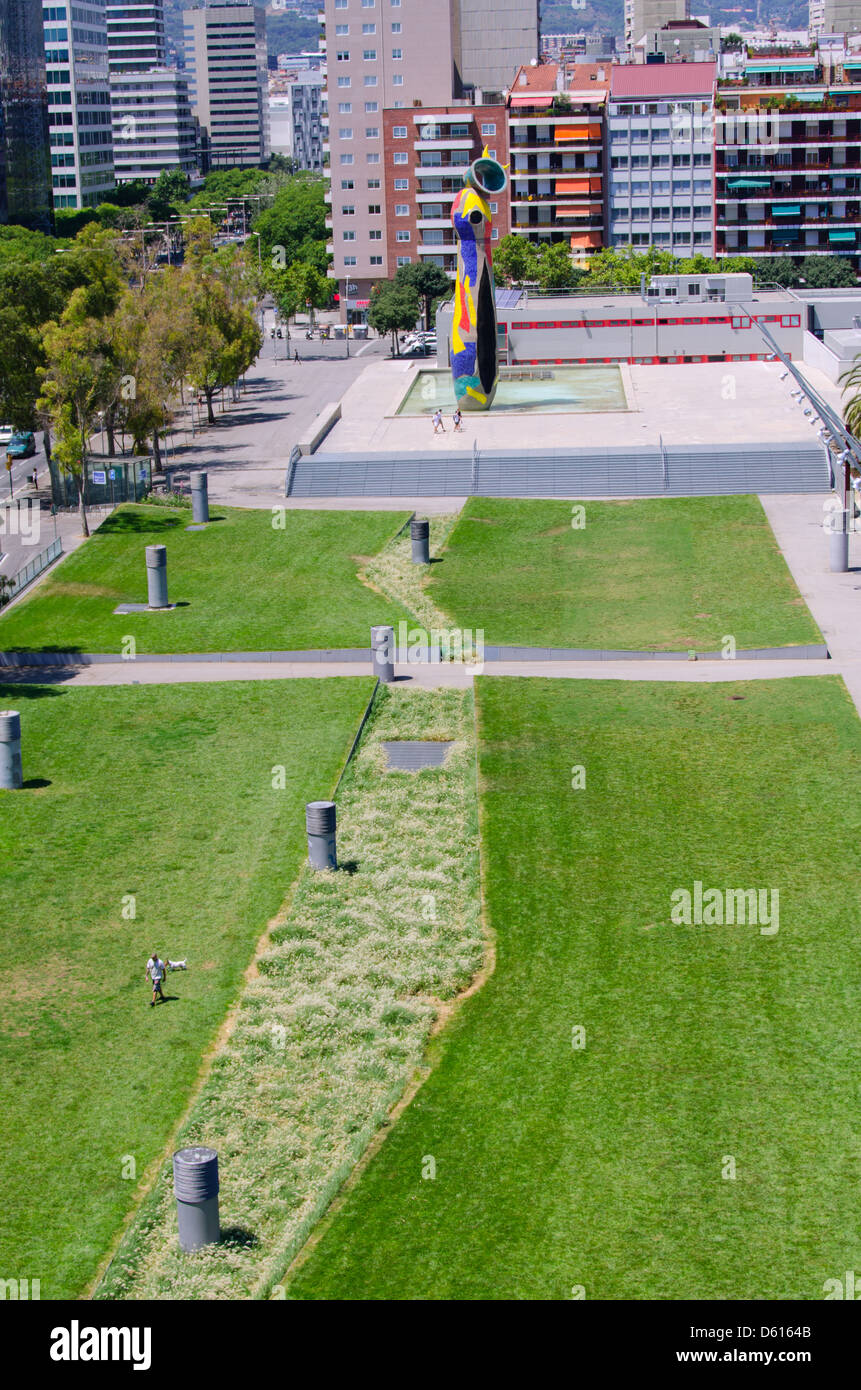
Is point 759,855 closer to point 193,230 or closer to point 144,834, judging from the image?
point 144,834

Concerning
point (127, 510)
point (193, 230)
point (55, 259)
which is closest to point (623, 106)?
point (193, 230)

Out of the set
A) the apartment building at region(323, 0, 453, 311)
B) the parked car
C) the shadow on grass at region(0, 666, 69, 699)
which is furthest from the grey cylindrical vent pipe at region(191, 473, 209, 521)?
the apartment building at region(323, 0, 453, 311)

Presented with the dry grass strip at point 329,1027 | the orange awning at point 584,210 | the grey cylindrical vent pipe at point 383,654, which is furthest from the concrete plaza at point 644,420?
the orange awning at point 584,210

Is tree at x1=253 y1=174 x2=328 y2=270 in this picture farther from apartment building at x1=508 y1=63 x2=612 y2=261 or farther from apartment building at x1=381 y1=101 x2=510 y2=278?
apartment building at x1=508 y1=63 x2=612 y2=261

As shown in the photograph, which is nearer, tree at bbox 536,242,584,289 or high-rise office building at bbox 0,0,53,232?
tree at bbox 536,242,584,289

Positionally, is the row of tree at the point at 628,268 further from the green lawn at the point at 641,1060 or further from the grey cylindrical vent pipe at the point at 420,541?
the green lawn at the point at 641,1060

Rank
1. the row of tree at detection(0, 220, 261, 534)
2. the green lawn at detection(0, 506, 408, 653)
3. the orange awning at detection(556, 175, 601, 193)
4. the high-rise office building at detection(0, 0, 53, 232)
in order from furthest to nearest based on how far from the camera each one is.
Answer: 1. the high-rise office building at detection(0, 0, 53, 232)
2. the orange awning at detection(556, 175, 601, 193)
3. the row of tree at detection(0, 220, 261, 534)
4. the green lawn at detection(0, 506, 408, 653)

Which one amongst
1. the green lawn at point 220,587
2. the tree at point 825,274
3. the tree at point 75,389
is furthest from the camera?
the tree at point 825,274
